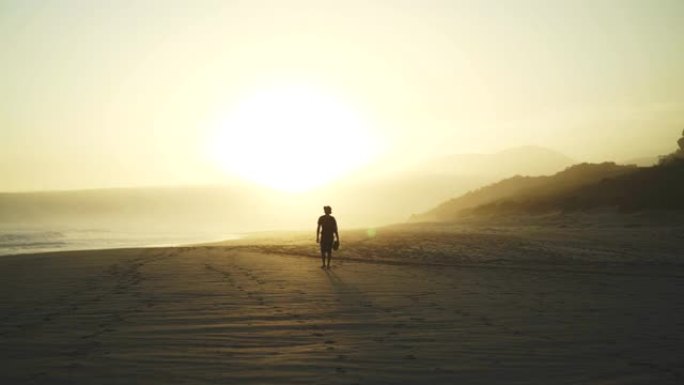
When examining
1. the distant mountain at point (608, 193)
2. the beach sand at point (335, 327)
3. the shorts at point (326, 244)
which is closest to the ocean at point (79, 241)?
the shorts at point (326, 244)

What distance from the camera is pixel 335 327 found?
9117 millimetres

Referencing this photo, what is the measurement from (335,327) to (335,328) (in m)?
0.07

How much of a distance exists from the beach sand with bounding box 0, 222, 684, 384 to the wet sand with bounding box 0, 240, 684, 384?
3 cm

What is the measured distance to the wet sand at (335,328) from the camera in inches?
257


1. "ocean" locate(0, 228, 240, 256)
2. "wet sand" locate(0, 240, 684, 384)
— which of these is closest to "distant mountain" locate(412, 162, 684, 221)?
"ocean" locate(0, 228, 240, 256)

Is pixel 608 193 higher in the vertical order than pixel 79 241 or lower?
higher

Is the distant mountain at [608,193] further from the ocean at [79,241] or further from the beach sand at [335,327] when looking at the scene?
the beach sand at [335,327]

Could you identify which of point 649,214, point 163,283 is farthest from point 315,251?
point 649,214

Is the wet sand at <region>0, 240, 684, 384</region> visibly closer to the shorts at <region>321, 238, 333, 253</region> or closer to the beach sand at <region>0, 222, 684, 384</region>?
the beach sand at <region>0, 222, 684, 384</region>

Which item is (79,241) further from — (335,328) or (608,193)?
(608,193)

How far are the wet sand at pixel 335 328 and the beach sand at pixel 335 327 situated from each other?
0.03 metres

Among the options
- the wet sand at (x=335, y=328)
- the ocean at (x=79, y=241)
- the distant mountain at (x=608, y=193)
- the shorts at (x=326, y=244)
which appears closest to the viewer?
the wet sand at (x=335, y=328)

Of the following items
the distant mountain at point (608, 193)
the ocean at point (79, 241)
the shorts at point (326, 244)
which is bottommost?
the shorts at point (326, 244)

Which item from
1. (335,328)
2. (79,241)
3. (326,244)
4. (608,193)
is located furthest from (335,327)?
(79,241)
